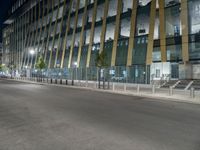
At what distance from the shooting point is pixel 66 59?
44156 mm

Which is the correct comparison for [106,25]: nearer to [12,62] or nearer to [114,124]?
[114,124]

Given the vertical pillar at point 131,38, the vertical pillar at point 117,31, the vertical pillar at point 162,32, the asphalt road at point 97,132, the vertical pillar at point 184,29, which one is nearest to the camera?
the asphalt road at point 97,132

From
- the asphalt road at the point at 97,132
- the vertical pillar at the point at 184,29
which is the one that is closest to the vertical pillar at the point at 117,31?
the vertical pillar at the point at 184,29

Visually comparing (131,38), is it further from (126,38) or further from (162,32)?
(162,32)

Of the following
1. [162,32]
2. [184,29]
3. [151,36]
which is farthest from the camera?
[151,36]

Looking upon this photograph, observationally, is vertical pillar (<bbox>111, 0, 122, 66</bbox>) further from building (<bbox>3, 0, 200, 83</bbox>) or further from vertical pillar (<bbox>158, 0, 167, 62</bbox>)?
vertical pillar (<bbox>158, 0, 167, 62</bbox>)

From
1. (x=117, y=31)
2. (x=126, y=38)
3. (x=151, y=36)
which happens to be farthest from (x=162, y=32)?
(x=117, y=31)

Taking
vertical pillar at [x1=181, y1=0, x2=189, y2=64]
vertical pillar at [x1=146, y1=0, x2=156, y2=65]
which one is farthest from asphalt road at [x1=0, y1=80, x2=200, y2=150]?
vertical pillar at [x1=146, y1=0, x2=156, y2=65]

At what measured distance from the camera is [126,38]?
31328 mm

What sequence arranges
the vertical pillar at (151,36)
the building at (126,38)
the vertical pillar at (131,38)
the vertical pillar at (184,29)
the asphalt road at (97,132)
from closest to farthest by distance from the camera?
the asphalt road at (97,132) < the vertical pillar at (184,29) < the building at (126,38) < the vertical pillar at (151,36) < the vertical pillar at (131,38)

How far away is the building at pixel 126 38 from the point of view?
83.9ft

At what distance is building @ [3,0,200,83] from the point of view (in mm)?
25562

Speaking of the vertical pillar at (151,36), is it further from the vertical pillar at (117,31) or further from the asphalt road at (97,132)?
the asphalt road at (97,132)

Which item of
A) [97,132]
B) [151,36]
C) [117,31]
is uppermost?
[117,31]
